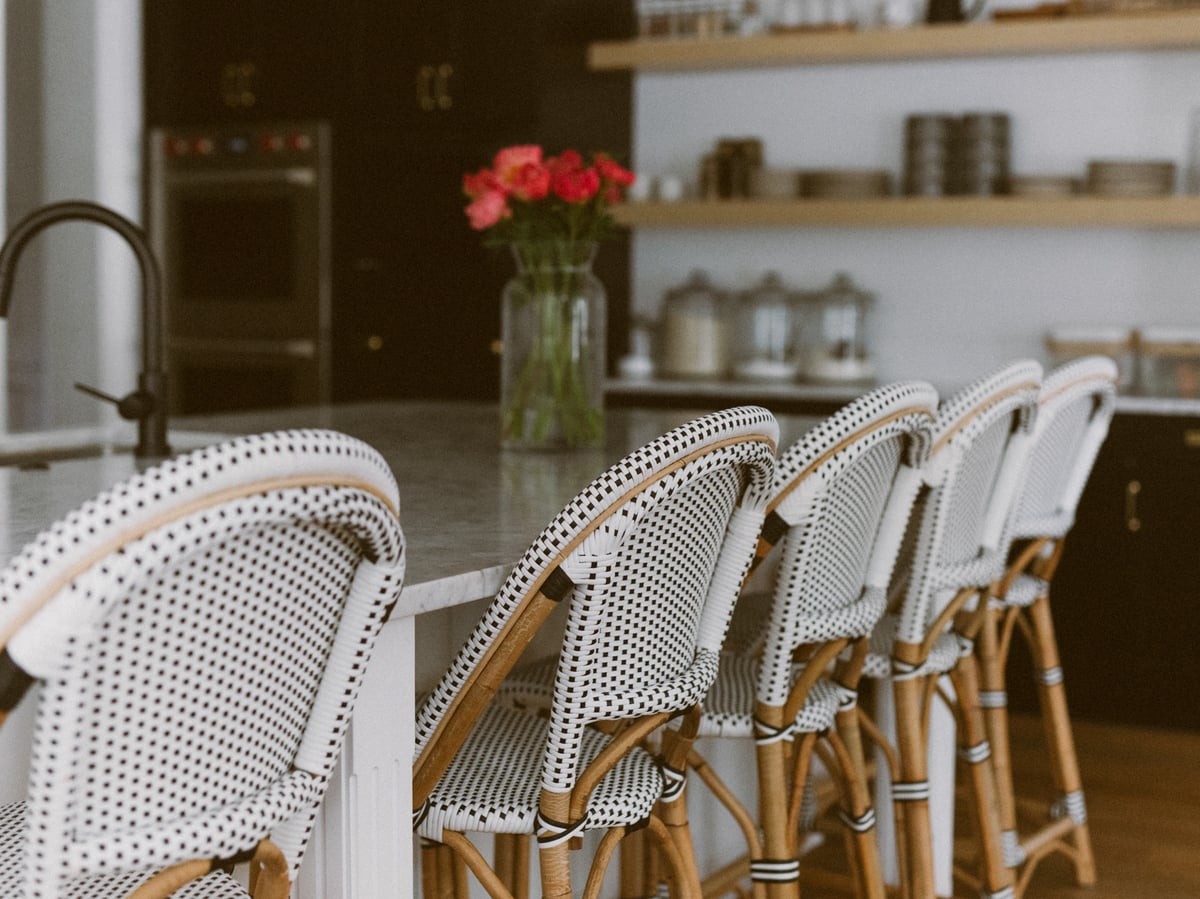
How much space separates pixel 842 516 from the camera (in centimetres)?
188

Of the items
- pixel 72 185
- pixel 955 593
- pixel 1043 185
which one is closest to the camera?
pixel 955 593

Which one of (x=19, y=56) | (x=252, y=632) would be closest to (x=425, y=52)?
(x=19, y=56)

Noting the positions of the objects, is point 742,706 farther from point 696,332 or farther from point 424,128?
point 424,128

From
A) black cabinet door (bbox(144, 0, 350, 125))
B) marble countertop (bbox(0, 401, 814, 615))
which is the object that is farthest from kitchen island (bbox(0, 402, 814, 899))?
black cabinet door (bbox(144, 0, 350, 125))

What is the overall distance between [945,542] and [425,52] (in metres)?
3.03

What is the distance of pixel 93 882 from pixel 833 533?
945 mm

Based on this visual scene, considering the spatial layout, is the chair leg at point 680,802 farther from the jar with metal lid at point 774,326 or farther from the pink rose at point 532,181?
the jar with metal lid at point 774,326

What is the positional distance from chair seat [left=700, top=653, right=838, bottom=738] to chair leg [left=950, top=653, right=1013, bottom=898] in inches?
19.4

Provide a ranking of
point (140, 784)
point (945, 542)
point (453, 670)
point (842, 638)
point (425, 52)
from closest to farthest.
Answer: point (140, 784) < point (453, 670) < point (842, 638) < point (945, 542) < point (425, 52)

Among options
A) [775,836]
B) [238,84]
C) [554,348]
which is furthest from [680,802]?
[238,84]

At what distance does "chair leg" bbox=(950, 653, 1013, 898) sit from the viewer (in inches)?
97.3

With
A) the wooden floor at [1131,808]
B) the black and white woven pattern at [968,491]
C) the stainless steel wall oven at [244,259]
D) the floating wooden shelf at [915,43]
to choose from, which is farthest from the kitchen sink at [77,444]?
the floating wooden shelf at [915,43]

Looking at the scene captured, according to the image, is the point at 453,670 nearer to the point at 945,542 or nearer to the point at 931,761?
the point at 945,542

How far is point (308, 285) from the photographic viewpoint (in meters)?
4.91
